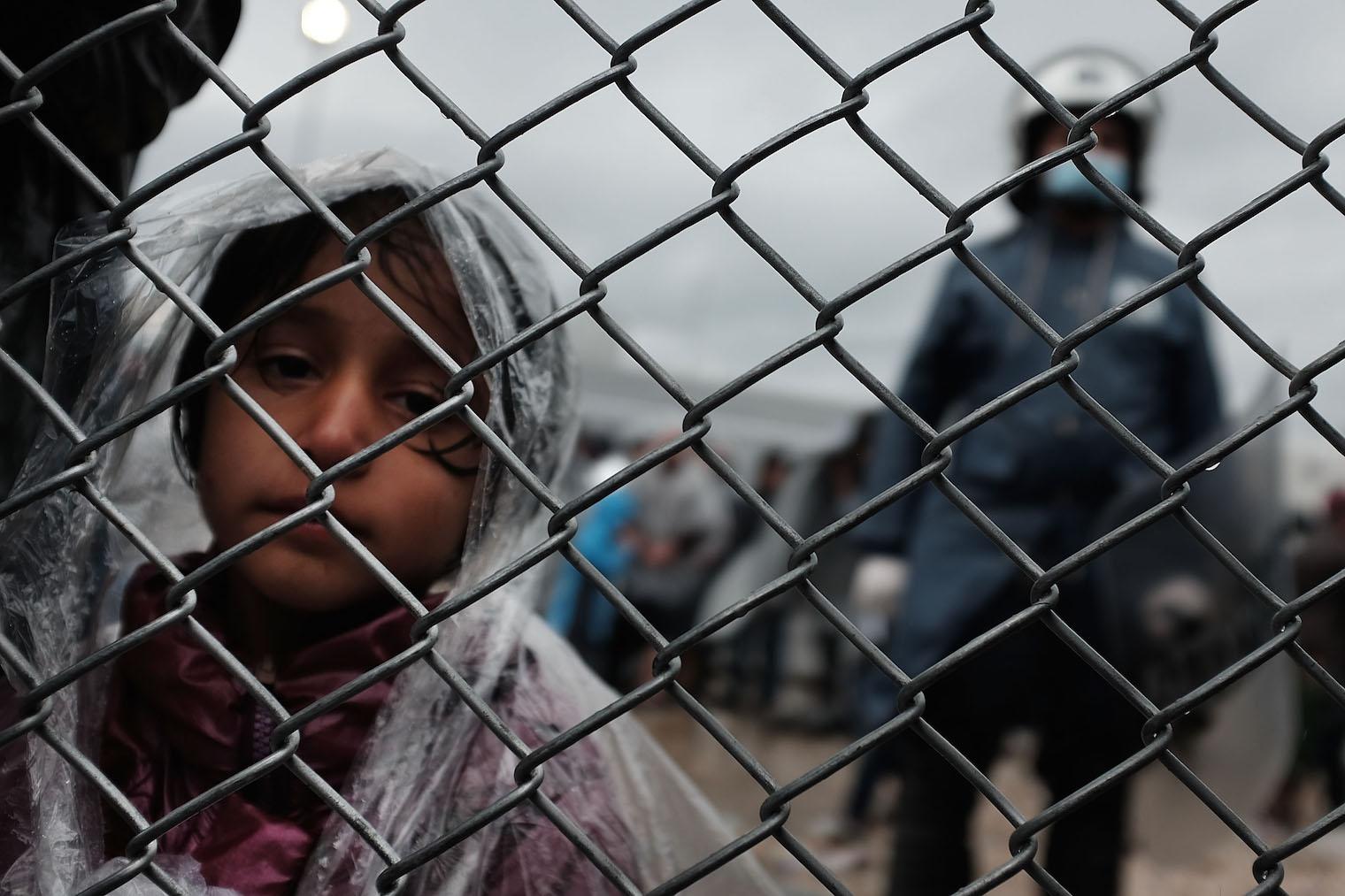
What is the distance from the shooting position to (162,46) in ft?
4.17

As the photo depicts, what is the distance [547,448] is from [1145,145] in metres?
1.73

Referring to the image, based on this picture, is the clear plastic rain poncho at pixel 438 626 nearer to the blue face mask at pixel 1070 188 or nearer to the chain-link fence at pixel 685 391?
the chain-link fence at pixel 685 391

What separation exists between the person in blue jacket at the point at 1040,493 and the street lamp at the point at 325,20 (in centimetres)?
134

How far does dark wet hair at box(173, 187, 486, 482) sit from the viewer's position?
1271mm

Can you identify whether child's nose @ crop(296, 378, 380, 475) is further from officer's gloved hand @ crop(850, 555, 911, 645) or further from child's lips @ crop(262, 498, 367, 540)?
officer's gloved hand @ crop(850, 555, 911, 645)

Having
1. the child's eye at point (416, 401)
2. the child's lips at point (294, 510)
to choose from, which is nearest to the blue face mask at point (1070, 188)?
the child's eye at point (416, 401)

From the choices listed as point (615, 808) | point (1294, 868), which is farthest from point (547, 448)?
point (1294, 868)

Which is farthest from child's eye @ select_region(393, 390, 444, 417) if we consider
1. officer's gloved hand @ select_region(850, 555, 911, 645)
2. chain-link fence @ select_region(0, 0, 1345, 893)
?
officer's gloved hand @ select_region(850, 555, 911, 645)

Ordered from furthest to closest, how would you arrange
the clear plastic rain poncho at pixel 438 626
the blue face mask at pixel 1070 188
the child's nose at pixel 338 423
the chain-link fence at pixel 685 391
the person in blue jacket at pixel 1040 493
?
1. the blue face mask at pixel 1070 188
2. the person in blue jacket at pixel 1040 493
3. the child's nose at pixel 338 423
4. the clear plastic rain poncho at pixel 438 626
5. the chain-link fence at pixel 685 391

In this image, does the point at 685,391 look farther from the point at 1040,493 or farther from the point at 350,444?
the point at 1040,493

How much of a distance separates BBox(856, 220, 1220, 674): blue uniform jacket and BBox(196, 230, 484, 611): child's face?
116 centimetres

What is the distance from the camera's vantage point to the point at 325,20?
1.16 m

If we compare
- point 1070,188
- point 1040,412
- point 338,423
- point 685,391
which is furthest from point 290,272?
point 1070,188

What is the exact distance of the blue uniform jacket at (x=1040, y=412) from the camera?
222cm
